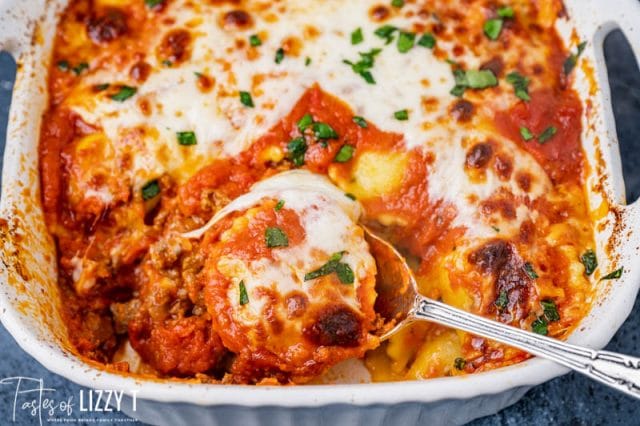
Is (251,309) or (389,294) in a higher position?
(251,309)

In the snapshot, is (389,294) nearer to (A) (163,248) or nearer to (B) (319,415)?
(B) (319,415)

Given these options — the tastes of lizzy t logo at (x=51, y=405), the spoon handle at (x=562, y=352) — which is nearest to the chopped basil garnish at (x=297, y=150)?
the spoon handle at (x=562, y=352)

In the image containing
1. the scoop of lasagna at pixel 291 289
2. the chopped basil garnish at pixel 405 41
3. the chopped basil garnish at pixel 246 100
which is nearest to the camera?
the scoop of lasagna at pixel 291 289

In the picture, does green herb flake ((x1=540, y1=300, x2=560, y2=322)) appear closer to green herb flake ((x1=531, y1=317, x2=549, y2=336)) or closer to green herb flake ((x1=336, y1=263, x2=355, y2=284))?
green herb flake ((x1=531, y1=317, x2=549, y2=336))

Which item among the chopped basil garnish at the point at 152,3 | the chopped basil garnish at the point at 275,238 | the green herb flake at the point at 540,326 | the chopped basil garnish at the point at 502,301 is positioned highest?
the chopped basil garnish at the point at 152,3

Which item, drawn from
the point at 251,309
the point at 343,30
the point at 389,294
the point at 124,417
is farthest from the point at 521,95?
the point at 124,417

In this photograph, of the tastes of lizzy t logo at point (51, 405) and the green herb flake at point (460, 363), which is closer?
the green herb flake at point (460, 363)

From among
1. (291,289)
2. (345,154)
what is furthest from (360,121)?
(291,289)

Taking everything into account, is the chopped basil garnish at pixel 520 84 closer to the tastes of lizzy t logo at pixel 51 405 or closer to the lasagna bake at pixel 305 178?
the lasagna bake at pixel 305 178
